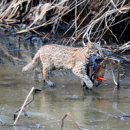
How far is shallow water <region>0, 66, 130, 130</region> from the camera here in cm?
577

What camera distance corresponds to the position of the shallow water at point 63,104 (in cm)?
577

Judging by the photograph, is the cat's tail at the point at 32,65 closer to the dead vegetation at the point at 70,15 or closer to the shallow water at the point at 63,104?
the shallow water at the point at 63,104

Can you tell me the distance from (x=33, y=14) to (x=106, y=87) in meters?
4.12

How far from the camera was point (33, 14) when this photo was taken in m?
11.2

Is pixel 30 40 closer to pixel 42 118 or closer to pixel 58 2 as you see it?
pixel 58 2

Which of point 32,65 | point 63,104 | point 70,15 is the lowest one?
point 63,104

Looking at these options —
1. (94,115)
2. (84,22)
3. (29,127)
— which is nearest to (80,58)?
(94,115)

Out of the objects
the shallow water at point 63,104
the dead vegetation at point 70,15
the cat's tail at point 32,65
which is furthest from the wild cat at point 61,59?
the dead vegetation at point 70,15

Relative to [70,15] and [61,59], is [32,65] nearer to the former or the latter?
[61,59]

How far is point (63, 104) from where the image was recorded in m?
6.56

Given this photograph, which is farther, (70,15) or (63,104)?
(70,15)

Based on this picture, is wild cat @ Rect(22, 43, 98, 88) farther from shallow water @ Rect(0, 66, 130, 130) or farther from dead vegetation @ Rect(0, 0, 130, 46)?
dead vegetation @ Rect(0, 0, 130, 46)

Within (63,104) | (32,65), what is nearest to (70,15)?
(32,65)

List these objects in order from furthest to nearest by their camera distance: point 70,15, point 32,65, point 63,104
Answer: point 70,15 < point 32,65 < point 63,104
